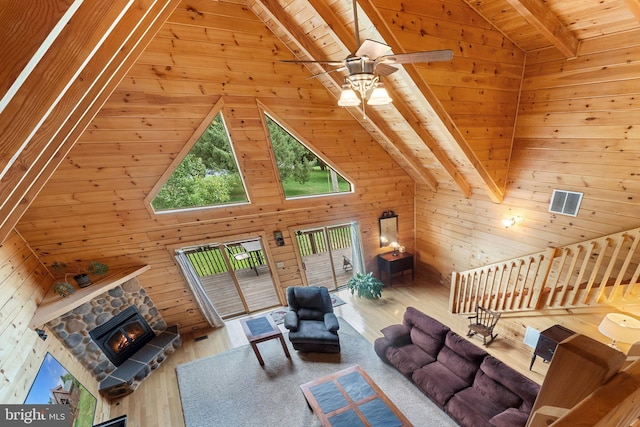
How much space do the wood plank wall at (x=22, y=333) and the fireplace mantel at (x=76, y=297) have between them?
80 mm

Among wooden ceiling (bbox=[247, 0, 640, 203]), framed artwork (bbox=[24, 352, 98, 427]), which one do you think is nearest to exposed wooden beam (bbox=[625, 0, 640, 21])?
wooden ceiling (bbox=[247, 0, 640, 203])

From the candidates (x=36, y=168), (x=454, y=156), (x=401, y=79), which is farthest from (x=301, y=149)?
(x=36, y=168)

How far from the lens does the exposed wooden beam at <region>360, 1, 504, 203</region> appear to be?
2.63m

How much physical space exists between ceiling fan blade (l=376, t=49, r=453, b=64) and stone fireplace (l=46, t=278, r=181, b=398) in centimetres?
492

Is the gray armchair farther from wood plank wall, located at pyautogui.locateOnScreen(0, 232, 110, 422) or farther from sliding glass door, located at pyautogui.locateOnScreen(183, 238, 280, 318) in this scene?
wood plank wall, located at pyautogui.locateOnScreen(0, 232, 110, 422)

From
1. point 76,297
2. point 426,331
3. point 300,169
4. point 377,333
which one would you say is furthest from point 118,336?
point 426,331

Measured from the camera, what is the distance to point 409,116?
3.88 metres

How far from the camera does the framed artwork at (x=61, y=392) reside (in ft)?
8.87

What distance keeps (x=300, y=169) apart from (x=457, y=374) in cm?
412

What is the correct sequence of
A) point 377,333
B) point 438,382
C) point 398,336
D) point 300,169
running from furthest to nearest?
point 300,169 < point 377,333 < point 398,336 < point 438,382

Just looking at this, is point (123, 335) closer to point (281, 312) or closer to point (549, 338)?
point (281, 312)

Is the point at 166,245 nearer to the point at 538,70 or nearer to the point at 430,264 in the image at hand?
the point at 430,264

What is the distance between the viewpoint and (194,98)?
4.03m

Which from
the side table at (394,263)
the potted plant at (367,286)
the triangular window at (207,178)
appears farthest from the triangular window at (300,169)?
the potted plant at (367,286)
